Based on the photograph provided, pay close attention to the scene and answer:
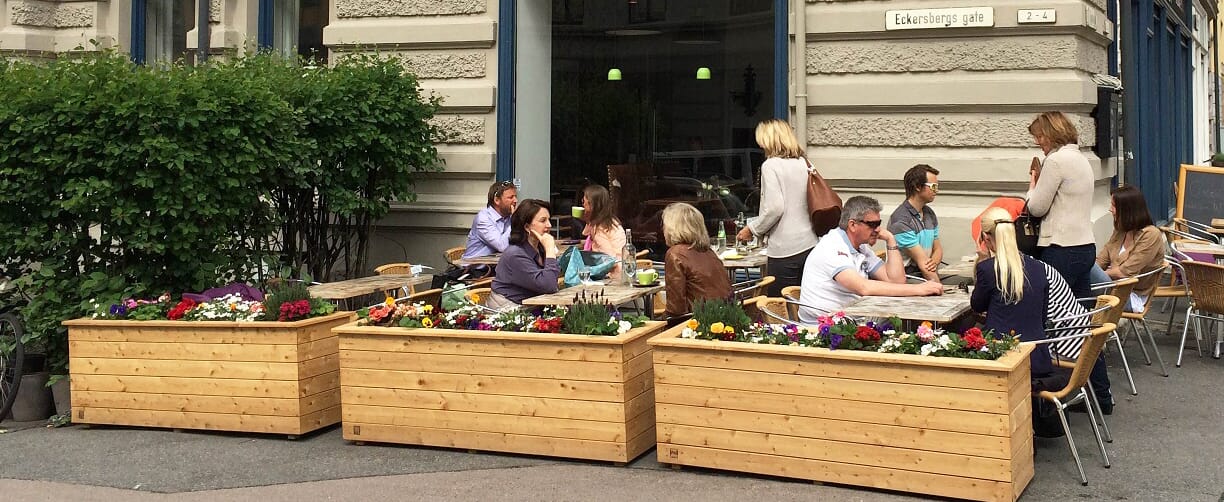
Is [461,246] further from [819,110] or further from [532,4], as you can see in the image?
[819,110]

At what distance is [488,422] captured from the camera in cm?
678

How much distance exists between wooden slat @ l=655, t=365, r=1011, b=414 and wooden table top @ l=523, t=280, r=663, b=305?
1.04 m

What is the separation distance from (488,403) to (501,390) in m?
0.11

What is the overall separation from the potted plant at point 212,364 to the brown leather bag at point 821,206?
129 inches

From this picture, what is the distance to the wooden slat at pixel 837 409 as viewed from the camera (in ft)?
18.3

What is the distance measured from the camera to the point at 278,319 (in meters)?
7.47

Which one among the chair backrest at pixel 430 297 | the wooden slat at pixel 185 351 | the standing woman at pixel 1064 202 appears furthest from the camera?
the chair backrest at pixel 430 297

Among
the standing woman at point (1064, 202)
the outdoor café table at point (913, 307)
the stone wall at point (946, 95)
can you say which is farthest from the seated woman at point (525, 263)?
the stone wall at point (946, 95)

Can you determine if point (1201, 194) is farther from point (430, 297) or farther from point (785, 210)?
point (430, 297)

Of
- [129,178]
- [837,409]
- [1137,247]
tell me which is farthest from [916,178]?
[129,178]

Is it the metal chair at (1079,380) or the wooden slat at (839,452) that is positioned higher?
the metal chair at (1079,380)

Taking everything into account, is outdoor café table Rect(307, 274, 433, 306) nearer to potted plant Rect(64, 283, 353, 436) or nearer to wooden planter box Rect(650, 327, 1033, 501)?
potted plant Rect(64, 283, 353, 436)

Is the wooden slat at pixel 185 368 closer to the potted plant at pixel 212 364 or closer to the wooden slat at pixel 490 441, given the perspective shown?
the potted plant at pixel 212 364

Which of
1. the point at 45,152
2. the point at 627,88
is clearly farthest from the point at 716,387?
the point at 627,88
